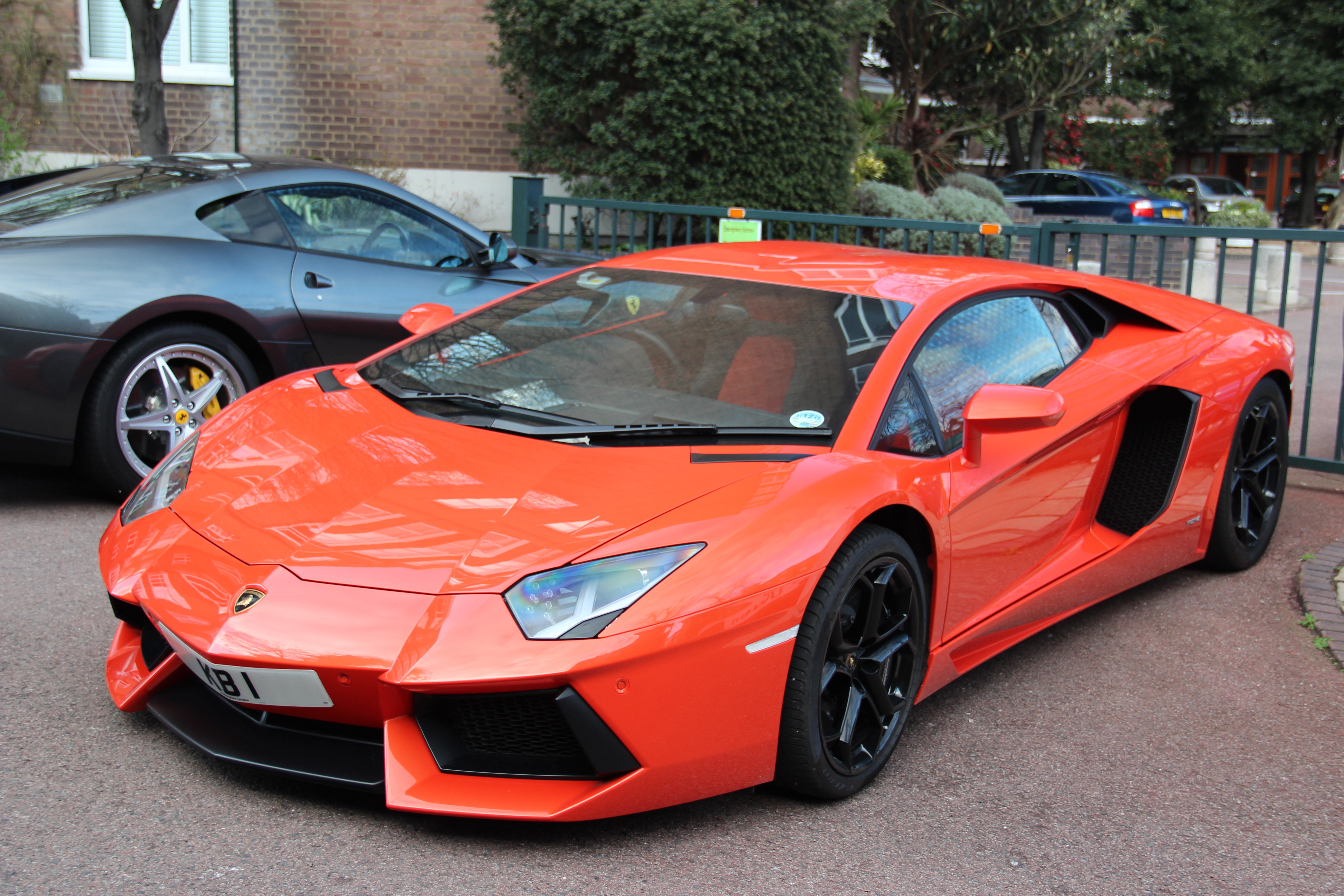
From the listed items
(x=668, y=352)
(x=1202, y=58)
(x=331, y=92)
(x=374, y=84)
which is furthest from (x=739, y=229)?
(x=1202, y=58)

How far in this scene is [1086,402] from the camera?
12.2ft

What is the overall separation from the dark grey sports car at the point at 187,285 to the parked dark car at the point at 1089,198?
1798 cm

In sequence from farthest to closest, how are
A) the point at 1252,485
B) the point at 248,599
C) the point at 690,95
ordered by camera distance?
the point at 690,95
the point at 1252,485
the point at 248,599

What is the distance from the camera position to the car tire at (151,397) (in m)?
4.66

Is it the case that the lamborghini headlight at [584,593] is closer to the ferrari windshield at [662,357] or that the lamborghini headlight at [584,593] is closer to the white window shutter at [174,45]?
the ferrari windshield at [662,357]

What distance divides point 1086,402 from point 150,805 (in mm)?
2851

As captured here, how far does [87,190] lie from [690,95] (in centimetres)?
713

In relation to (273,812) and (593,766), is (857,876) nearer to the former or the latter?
(593,766)

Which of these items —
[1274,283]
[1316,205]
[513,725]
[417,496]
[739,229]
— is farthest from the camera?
[1316,205]

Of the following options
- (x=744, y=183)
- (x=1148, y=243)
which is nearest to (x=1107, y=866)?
(x=744, y=183)

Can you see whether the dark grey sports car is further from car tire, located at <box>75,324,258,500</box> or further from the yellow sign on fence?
the yellow sign on fence

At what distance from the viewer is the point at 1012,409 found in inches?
121

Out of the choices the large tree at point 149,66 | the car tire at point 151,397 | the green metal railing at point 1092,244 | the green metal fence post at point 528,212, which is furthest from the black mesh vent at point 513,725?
the large tree at point 149,66

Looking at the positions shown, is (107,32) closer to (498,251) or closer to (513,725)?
(498,251)
